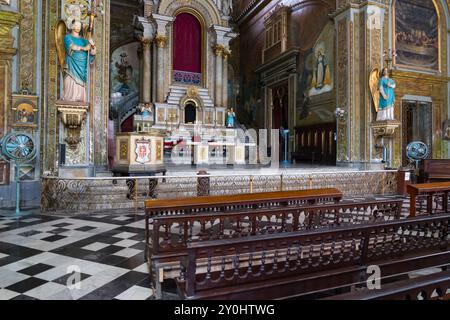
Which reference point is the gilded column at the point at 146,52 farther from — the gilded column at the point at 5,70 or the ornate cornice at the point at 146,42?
the gilded column at the point at 5,70

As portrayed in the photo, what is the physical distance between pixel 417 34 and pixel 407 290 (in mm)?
13607

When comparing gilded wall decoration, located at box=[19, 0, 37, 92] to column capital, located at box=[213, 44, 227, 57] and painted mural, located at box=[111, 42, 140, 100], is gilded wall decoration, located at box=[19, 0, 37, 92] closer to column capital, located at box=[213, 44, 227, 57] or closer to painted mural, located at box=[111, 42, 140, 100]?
column capital, located at box=[213, 44, 227, 57]

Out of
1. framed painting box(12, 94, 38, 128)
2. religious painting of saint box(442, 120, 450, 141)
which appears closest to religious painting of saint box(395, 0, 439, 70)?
religious painting of saint box(442, 120, 450, 141)

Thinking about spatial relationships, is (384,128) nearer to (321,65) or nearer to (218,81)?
(321,65)

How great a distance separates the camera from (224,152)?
13.4 metres

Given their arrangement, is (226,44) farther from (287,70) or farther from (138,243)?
(138,243)

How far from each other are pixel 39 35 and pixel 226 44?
9.57 meters

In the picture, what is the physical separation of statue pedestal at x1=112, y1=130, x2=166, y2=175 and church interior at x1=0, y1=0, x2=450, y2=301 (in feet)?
0.16

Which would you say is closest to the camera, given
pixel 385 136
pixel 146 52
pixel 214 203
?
pixel 214 203

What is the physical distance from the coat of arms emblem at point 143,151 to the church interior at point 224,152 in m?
0.04

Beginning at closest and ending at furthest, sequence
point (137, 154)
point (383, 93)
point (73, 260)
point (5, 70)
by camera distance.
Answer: point (73, 260), point (137, 154), point (5, 70), point (383, 93)

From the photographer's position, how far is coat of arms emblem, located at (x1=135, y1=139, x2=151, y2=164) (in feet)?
21.6

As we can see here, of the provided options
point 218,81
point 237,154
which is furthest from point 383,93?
point 218,81
